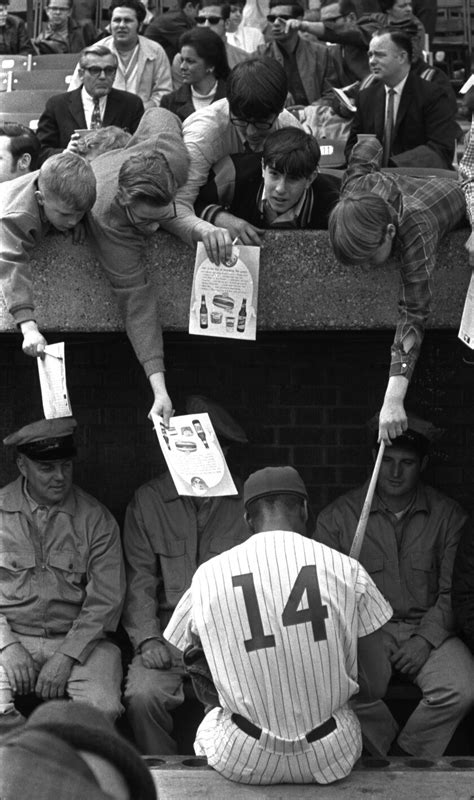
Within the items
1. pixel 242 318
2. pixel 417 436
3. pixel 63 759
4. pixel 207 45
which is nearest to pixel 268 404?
pixel 417 436

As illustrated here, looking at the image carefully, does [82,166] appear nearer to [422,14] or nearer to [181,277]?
[181,277]

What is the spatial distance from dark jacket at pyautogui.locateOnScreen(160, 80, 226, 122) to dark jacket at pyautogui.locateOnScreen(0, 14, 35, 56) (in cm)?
412

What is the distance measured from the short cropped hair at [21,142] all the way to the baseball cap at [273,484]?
121 inches

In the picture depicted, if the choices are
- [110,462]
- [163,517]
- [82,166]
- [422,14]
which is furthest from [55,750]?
[422,14]

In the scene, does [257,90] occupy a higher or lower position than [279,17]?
higher

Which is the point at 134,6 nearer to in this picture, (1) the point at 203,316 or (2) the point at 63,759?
(1) the point at 203,316

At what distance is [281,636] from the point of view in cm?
398

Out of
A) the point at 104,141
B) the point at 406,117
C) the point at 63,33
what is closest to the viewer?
the point at 104,141

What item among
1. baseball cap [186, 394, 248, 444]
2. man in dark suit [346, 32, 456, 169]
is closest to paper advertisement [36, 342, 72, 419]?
baseball cap [186, 394, 248, 444]

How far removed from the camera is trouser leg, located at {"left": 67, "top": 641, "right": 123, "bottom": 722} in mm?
5566

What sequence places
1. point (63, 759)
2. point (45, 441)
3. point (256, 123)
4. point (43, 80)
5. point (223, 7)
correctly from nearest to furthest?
point (63, 759), point (256, 123), point (45, 441), point (223, 7), point (43, 80)

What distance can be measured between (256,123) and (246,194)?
0.32m

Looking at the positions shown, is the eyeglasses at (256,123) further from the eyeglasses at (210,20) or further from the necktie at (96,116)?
the eyeglasses at (210,20)

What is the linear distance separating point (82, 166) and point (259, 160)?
2.72ft
